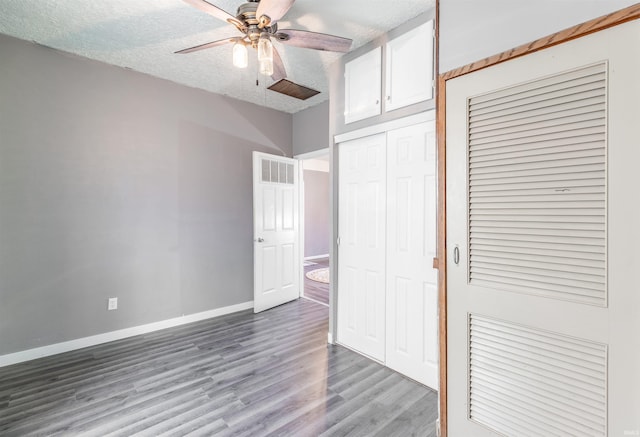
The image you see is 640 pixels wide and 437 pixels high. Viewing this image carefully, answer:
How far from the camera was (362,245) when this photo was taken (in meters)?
2.83

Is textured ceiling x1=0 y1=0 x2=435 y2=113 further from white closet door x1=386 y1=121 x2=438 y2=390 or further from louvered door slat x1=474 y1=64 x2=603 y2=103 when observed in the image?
louvered door slat x1=474 y1=64 x2=603 y2=103

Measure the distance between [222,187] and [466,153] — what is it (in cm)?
320

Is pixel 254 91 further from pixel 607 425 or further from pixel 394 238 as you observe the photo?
pixel 607 425

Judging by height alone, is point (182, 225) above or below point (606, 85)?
below

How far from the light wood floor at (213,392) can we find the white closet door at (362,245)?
250mm

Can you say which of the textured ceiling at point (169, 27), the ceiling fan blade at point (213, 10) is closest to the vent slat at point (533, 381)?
the ceiling fan blade at point (213, 10)

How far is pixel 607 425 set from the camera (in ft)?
3.46

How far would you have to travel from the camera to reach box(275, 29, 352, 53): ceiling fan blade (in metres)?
1.96

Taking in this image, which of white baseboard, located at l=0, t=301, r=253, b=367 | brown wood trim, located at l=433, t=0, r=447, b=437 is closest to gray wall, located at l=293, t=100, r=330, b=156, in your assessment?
white baseboard, located at l=0, t=301, r=253, b=367

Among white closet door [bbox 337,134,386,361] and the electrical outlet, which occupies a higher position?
white closet door [bbox 337,134,386,361]

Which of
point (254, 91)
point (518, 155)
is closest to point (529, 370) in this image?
point (518, 155)

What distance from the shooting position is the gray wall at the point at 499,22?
3.68 feet

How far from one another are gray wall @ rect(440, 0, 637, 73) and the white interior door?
290 centimetres

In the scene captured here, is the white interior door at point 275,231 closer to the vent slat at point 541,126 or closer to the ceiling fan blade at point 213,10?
the ceiling fan blade at point 213,10
